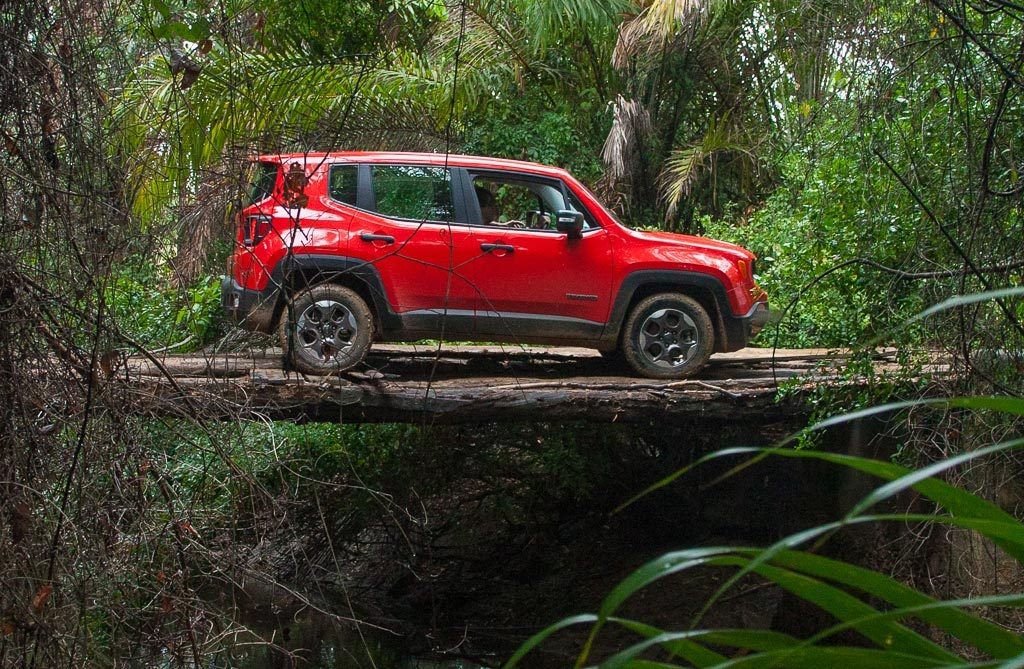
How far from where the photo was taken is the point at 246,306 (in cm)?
616

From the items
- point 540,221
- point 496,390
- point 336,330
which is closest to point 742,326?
point 540,221

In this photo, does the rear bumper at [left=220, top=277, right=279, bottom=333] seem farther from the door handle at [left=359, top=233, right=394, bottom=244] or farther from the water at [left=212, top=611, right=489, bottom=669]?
the water at [left=212, top=611, right=489, bottom=669]

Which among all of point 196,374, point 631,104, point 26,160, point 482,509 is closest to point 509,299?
point 196,374

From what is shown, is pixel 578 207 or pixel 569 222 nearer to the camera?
pixel 569 222

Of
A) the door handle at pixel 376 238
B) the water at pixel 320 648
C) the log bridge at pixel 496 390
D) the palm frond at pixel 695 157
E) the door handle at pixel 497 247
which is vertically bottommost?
Result: the water at pixel 320 648

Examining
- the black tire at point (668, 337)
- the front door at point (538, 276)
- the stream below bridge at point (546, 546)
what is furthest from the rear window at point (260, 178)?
the stream below bridge at point (546, 546)

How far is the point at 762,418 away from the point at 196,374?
486 cm

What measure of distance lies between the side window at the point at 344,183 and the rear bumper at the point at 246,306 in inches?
36.2

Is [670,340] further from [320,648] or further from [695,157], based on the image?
[695,157]

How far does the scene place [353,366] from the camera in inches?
309

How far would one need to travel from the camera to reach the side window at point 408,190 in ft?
25.9

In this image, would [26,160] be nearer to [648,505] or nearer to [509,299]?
[509,299]

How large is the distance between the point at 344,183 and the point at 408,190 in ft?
1.66

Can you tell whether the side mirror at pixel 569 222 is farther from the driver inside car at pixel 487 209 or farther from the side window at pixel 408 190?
the side window at pixel 408 190
